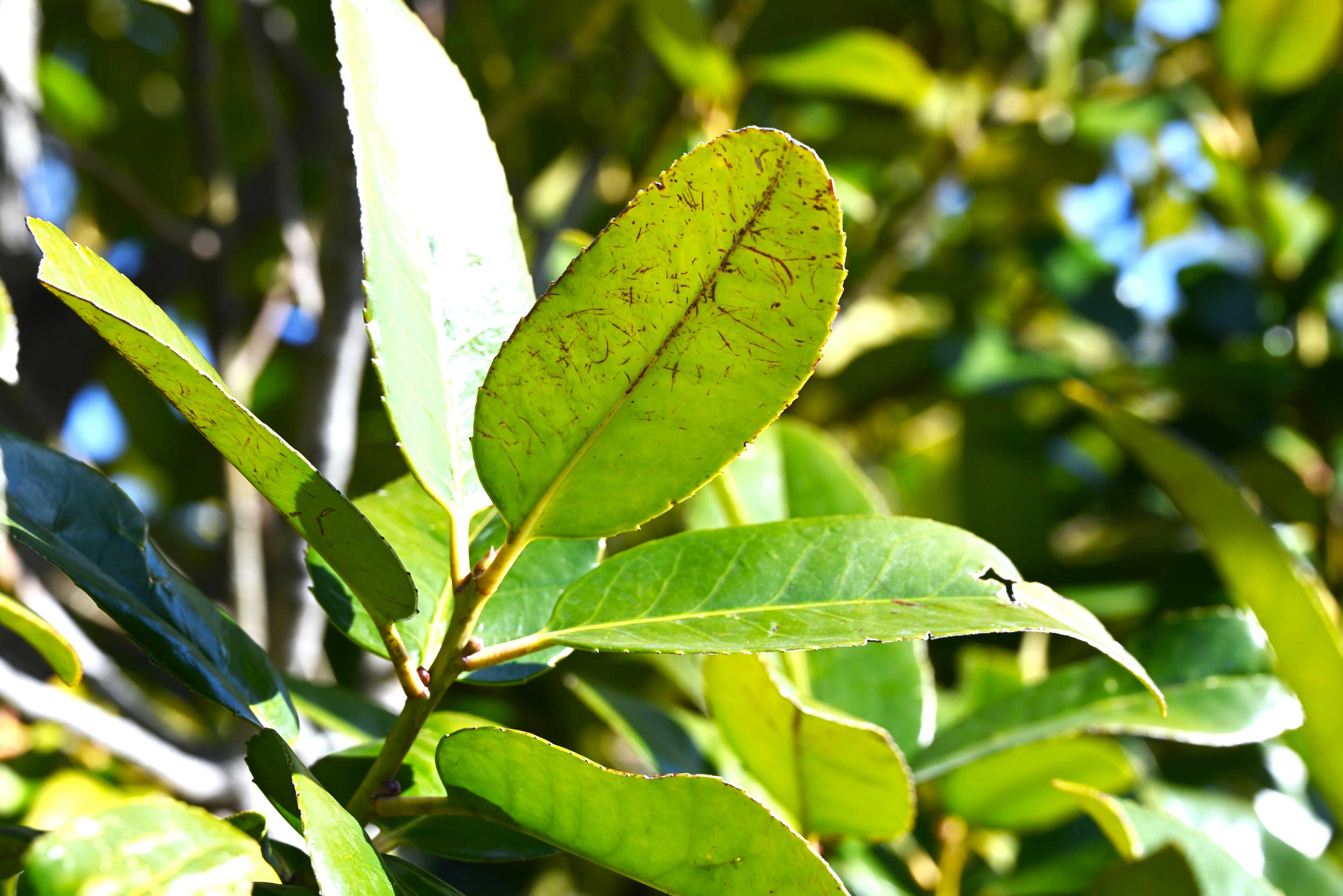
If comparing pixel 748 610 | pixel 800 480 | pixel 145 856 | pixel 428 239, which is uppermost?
pixel 800 480

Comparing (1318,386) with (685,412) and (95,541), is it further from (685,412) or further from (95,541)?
(95,541)

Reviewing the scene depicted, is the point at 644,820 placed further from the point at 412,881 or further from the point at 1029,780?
the point at 1029,780

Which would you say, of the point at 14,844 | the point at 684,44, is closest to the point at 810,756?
the point at 14,844

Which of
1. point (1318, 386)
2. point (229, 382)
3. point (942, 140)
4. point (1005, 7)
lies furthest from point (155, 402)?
point (1318, 386)

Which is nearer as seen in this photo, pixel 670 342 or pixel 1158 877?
pixel 670 342

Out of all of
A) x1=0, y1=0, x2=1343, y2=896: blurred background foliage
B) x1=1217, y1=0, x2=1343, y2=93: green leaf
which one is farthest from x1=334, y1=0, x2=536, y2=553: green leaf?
x1=1217, y1=0, x2=1343, y2=93: green leaf

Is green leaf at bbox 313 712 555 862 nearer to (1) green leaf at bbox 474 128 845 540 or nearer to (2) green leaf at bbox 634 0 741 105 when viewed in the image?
(1) green leaf at bbox 474 128 845 540

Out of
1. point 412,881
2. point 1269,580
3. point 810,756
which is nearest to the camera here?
point 412,881
